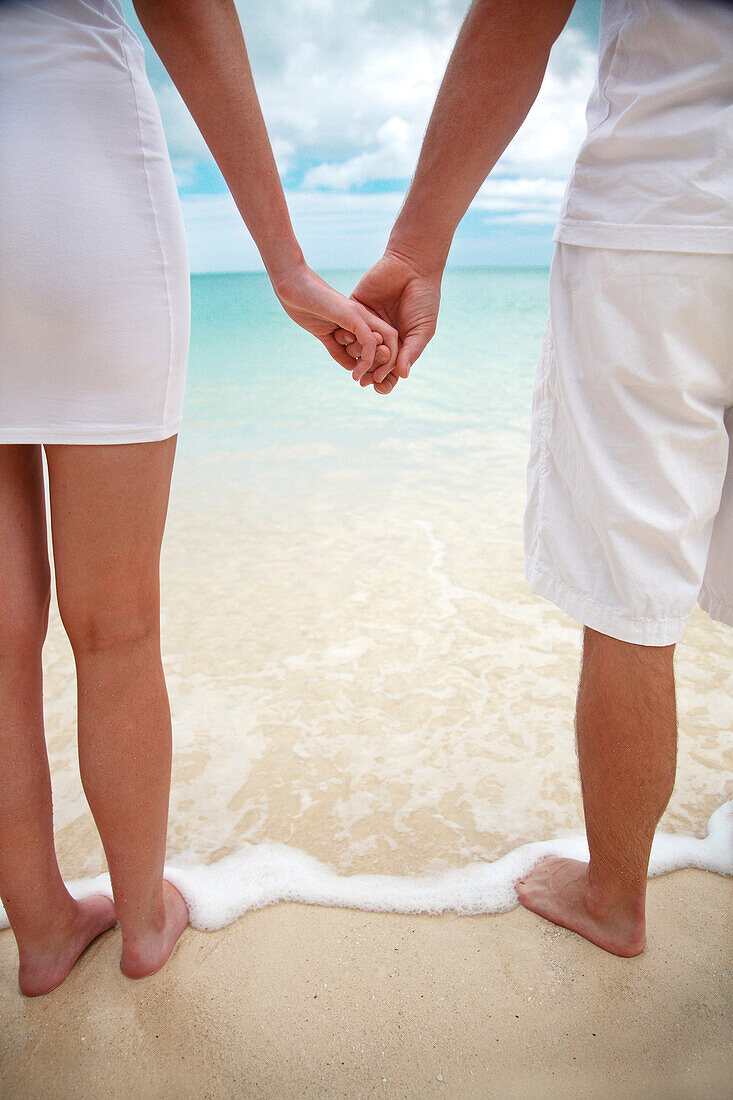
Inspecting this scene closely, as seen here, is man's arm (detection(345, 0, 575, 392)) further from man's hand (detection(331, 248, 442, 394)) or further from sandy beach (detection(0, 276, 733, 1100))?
sandy beach (detection(0, 276, 733, 1100))

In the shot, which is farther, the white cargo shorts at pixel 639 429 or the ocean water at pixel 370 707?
the ocean water at pixel 370 707

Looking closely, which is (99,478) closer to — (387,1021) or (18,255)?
(18,255)

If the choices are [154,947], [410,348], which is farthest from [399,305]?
[154,947]

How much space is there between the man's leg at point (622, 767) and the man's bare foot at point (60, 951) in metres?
0.85

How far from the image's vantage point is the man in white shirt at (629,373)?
0.87 m

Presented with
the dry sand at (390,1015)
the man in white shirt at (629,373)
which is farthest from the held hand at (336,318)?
the dry sand at (390,1015)

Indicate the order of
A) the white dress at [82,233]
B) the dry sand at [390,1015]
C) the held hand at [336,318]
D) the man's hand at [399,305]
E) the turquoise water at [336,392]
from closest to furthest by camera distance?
the white dress at [82,233], the dry sand at [390,1015], the held hand at [336,318], the man's hand at [399,305], the turquoise water at [336,392]

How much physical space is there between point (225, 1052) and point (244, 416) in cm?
566

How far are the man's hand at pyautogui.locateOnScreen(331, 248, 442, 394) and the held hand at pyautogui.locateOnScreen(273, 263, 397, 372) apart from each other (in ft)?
0.04

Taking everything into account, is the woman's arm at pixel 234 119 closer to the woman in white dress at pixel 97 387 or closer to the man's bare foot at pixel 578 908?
the woman in white dress at pixel 97 387

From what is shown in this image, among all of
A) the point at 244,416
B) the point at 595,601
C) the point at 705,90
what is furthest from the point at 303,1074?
the point at 244,416

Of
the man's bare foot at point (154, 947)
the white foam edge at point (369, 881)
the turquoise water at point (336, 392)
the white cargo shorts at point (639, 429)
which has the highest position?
the white cargo shorts at point (639, 429)

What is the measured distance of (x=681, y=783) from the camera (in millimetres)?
1649

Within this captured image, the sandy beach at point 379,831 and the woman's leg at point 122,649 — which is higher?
the woman's leg at point 122,649
